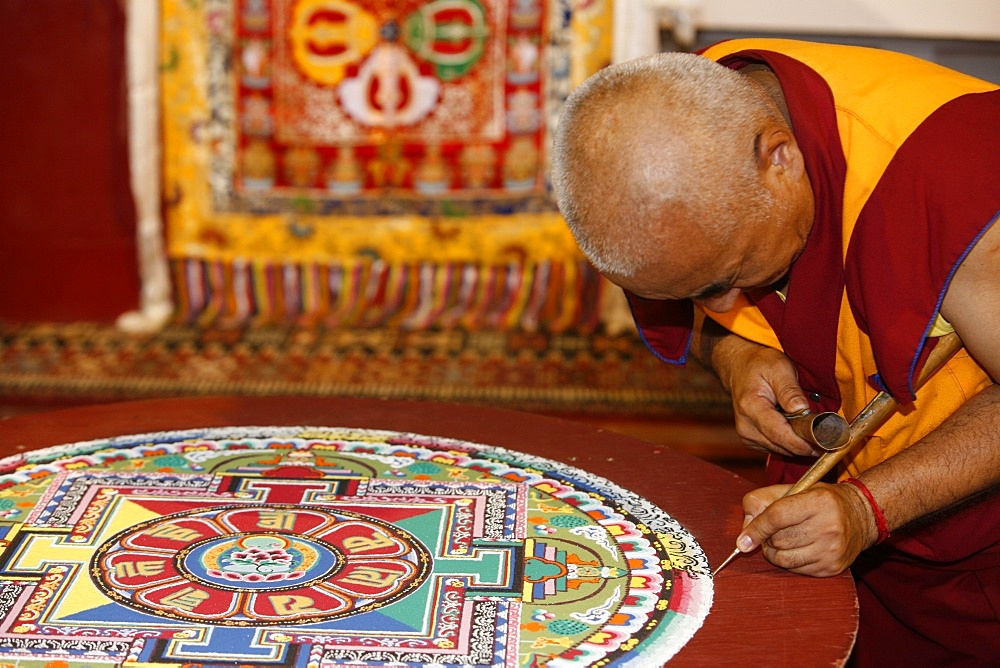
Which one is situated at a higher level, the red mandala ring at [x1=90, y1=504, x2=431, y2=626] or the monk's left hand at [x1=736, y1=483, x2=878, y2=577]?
the monk's left hand at [x1=736, y1=483, x2=878, y2=577]

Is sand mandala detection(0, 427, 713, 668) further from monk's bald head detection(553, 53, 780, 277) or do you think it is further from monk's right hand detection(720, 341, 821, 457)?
monk's bald head detection(553, 53, 780, 277)

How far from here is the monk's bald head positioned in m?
1.27

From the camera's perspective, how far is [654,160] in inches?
49.7

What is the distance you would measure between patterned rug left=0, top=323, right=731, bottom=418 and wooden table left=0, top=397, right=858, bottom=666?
1548mm

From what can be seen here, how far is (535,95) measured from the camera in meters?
4.04

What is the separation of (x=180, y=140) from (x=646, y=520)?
9.79 ft

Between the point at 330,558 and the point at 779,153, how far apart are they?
653 mm

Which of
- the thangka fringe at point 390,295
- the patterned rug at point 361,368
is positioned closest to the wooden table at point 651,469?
the patterned rug at point 361,368

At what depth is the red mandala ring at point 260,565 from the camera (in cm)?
124

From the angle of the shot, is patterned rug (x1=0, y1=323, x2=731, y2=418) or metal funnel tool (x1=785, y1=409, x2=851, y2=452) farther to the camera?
patterned rug (x1=0, y1=323, x2=731, y2=418)

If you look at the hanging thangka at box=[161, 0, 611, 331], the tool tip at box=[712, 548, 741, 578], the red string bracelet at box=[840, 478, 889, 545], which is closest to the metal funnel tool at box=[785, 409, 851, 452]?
the red string bracelet at box=[840, 478, 889, 545]

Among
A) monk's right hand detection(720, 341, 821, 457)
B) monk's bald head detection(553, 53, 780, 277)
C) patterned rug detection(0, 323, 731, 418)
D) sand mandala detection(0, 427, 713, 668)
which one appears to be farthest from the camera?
patterned rug detection(0, 323, 731, 418)

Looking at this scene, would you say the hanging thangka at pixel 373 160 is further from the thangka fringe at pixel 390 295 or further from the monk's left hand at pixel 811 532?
the monk's left hand at pixel 811 532

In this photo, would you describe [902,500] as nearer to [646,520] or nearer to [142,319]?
[646,520]
